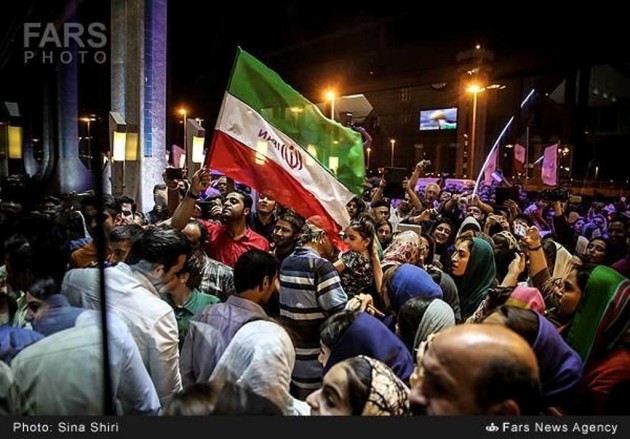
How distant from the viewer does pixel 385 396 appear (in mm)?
1441

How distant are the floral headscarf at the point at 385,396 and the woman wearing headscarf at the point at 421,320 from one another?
77 cm

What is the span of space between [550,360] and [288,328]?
1.35 m

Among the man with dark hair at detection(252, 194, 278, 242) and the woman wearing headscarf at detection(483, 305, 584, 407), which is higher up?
the man with dark hair at detection(252, 194, 278, 242)

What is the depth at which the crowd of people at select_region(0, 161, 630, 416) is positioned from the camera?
52.1 inches

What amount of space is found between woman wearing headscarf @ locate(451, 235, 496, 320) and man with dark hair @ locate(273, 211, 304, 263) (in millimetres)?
1145

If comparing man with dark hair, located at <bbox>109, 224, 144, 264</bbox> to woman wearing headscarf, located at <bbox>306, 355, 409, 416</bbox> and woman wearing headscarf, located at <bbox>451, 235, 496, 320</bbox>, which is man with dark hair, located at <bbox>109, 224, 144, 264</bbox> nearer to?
woman wearing headscarf, located at <bbox>306, 355, 409, 416</bbox>

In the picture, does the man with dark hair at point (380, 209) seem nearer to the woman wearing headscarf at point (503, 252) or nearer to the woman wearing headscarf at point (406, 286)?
the woman wearing headscarf at point (503, 252)

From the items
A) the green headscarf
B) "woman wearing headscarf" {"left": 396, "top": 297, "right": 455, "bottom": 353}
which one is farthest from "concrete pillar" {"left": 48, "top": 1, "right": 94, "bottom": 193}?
the green headscarf

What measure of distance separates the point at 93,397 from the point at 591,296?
79.5 inches

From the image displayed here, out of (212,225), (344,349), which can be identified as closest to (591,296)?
(344,349)

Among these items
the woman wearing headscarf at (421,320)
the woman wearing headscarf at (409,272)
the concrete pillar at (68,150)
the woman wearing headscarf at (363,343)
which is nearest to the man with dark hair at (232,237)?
the woman wearing headscarf at (409,272)

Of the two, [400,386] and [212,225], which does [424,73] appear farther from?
[400,386]

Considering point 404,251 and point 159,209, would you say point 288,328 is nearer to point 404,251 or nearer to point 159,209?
point 404,251

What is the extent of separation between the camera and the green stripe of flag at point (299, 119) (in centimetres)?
313
